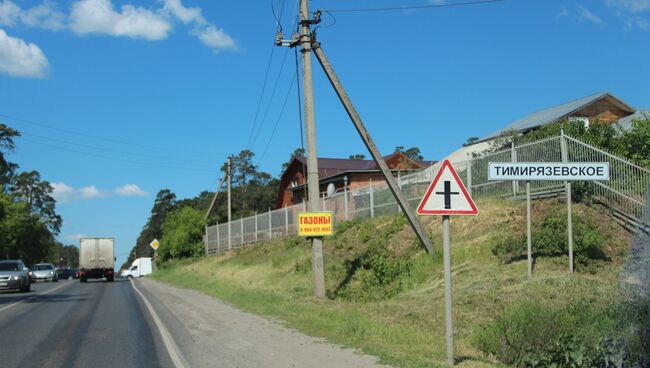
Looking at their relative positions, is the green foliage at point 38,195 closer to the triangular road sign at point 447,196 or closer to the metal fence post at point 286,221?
the metal fence post at point 286,221

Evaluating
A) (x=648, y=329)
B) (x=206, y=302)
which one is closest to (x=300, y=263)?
(x=206, y=302)

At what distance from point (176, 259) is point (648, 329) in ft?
169

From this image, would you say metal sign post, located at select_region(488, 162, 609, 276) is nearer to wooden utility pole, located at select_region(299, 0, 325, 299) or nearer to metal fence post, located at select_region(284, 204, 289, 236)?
wooden utility pole, located at select_region(299, 0, 325, 299)

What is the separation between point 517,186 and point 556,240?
4.70 meters

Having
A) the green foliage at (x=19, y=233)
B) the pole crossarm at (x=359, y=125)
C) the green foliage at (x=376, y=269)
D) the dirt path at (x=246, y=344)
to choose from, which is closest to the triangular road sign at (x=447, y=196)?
the dirt path at (x=246, y=344)

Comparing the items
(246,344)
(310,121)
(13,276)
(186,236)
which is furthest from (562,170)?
(186,236)

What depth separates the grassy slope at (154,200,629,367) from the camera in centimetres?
1073

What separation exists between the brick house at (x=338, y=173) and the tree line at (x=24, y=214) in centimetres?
2817

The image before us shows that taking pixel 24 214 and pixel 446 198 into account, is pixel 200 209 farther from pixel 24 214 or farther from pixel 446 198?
pixel 446 198

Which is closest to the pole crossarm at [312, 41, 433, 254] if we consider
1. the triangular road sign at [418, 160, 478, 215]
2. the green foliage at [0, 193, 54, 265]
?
the triangular road sign at [418, 160, 478, 215]

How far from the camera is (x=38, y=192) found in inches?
4198

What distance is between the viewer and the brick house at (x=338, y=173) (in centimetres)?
5238

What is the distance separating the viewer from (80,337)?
41.1 ft

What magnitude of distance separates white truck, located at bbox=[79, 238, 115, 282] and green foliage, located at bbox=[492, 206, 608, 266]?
38628mm
